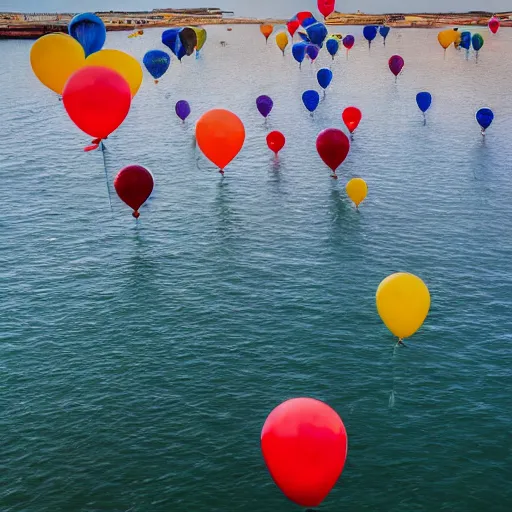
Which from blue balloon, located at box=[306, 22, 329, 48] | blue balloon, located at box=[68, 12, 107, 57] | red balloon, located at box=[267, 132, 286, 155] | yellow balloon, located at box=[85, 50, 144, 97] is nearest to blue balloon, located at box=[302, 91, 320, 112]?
red balloon, located at box=[267, 132, 286, 155]

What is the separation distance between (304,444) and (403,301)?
1103cm

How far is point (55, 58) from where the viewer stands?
47250mm

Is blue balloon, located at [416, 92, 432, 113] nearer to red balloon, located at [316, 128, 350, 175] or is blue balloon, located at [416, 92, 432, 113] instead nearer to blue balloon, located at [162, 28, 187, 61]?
red balloon, located at [316, 128, 350, 175]

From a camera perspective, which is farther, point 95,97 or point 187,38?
point 187,38

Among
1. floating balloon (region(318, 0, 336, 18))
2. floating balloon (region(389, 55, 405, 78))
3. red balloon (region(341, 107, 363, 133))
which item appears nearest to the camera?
red balloon (region(341, 107, 363, 133))

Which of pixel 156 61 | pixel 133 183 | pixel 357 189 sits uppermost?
pixel 156 61

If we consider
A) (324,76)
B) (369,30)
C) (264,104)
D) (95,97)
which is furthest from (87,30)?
(369,30)

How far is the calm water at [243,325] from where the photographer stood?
26.1 meters

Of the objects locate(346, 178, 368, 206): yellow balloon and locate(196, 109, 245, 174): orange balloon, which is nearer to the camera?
locate(196, 109, 245, 174): orange balloon

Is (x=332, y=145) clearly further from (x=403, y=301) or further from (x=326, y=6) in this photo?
(x=326, y=6)

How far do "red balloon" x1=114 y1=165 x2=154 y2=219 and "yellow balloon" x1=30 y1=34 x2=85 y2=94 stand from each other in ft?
26.6

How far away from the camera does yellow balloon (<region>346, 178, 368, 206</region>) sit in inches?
2048

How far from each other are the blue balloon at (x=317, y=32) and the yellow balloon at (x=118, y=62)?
3096 inches

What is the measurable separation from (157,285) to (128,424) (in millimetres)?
13647
